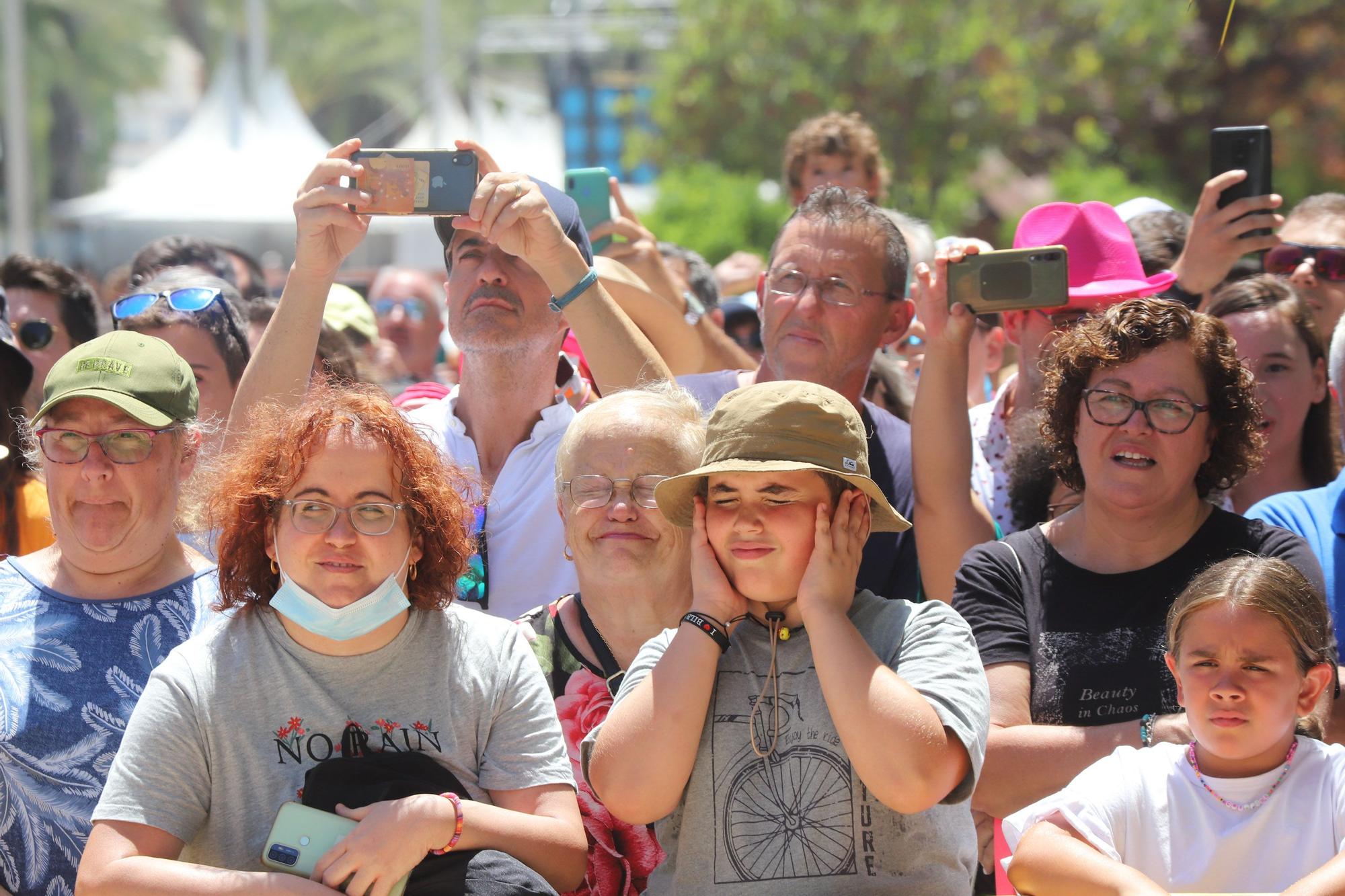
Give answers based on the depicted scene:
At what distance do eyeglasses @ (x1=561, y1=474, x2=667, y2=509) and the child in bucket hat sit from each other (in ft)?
1.34

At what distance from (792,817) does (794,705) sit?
0.65ft

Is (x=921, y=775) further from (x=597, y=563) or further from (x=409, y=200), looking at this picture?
(x=409, y=200)

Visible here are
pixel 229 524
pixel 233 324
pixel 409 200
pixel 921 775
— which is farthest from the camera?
pixel 233 324

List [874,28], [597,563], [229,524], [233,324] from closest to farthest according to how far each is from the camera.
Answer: [229,524] < [597,563] < [233,324] < [874,28]

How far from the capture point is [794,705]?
8.71ft

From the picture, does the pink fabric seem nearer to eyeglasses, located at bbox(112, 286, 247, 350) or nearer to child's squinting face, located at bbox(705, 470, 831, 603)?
child's squinting face, located at bbox(705, 470, 831, 603)

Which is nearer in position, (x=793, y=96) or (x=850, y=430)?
(x=850, y=430)

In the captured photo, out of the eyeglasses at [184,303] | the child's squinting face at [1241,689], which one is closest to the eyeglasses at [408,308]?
the eyeglasses at [184,303]

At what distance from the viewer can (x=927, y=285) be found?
367 centimetres

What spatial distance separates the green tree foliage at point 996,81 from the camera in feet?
65.6

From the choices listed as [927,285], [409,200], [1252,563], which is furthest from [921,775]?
[409,200]

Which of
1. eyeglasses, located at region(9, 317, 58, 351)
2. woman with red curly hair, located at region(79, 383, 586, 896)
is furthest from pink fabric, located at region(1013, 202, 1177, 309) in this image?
eyeglasses, located at region(9, 317, 58, 351)

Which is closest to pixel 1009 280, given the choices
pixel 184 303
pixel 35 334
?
pixel 184 303

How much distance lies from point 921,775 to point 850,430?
0.64 meters
